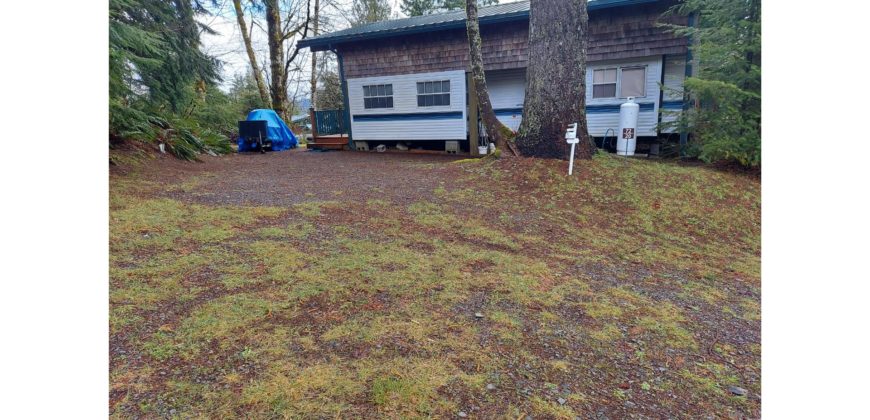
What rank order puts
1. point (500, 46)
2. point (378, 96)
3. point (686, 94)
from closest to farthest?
point (686, 94) < point (500, 46) < point (378, 96)

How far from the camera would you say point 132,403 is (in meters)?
1.53

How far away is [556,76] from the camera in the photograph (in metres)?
6.41

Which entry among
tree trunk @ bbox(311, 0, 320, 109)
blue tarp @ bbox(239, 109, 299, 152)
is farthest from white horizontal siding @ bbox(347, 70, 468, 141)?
tree trunk @ bbox(311, 0, 320, 109)

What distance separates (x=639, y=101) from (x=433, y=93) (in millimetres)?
5183

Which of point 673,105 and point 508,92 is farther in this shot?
point 508,92

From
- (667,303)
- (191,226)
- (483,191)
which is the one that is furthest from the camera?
(483,191)

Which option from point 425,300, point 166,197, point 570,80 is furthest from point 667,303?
point 166,197

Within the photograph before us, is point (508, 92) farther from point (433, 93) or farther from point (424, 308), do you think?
point (424, 308)

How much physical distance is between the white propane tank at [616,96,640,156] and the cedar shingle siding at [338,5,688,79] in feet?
4.31

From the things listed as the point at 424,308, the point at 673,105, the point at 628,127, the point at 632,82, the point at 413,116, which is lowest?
the point at 424,308

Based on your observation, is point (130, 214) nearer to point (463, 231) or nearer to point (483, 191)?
point (463, 231)

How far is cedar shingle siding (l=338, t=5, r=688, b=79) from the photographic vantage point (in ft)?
30.3

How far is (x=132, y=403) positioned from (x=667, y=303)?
2936 millimetres

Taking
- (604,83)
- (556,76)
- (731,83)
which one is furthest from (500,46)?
(731,83)
